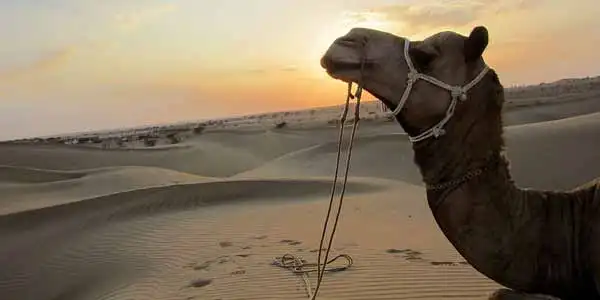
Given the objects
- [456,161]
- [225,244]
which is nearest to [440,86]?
[456,161]

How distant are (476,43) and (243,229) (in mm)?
Result: 7869

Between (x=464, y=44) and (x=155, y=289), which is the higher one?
(x=464, y=44)

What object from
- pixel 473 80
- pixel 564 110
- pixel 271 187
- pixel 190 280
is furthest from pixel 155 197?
pixel 564 110

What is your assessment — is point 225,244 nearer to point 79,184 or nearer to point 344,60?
point 344,60

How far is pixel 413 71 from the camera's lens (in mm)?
3020

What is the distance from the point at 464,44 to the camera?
299 cm

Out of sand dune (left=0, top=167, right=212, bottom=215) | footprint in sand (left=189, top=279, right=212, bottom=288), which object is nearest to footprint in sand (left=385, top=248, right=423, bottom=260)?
footprint in sand (left=189, top=279, right=212, bottom=288)

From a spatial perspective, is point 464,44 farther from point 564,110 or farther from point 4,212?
point 564,110

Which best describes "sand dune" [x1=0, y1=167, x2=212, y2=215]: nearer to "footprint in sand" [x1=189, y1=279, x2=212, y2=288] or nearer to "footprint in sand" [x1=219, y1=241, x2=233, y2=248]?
"footprint in sand" [x1=219, y1=241, x2=233, y2=248]

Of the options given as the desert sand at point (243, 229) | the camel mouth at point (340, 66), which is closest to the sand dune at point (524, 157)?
the desert sand at point (243, 229)

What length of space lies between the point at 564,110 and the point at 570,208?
28795 mm

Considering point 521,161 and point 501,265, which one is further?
point 521,161

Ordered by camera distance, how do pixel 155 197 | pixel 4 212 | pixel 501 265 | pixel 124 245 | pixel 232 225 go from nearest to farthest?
pixel 501 265 → pixel 124 245 → pixel 232 225 → pixel 4 212 → pixel 155 197

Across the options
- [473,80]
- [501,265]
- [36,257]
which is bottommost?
[36,257]
